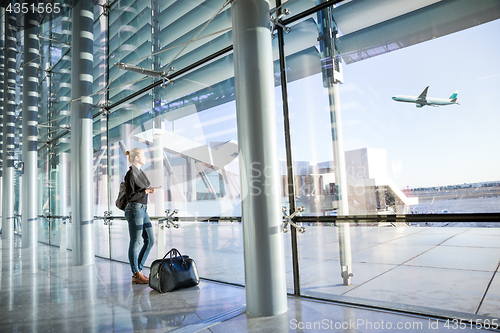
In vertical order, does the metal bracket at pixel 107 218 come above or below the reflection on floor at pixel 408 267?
above

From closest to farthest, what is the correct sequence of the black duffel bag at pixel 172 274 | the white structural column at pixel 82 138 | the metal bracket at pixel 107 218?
the black duffel bag at pixel 172 274, the white structural column at pixel 82 138, the metal bracket at pixel 107 218

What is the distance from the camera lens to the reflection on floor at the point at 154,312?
2.57 metres

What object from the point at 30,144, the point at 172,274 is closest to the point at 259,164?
the point at 172,274

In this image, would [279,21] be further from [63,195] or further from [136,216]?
[63,195]

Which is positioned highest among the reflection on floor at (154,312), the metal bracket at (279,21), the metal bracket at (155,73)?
the metal bracket at (155,73)

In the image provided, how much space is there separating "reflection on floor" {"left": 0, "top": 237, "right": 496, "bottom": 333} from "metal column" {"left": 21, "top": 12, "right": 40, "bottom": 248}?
5413mm

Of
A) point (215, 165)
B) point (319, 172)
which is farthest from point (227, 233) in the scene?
point (319, 172)

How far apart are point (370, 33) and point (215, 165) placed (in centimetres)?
225

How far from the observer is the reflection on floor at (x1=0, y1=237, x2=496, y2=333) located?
2.57 meters

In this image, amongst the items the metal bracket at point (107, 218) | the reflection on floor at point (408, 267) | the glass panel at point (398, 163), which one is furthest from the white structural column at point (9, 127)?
the glass panel at point (398, 163)

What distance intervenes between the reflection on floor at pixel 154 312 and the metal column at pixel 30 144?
5413mm

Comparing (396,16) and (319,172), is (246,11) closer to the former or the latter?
(396,16)

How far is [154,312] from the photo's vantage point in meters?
3.05

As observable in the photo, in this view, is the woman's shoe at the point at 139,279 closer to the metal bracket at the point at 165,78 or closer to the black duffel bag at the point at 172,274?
the black duffel bag at the point at 172,274
